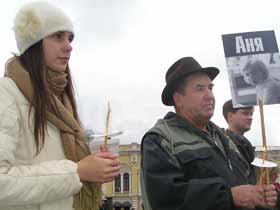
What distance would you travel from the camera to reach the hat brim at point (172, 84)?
3.38 m

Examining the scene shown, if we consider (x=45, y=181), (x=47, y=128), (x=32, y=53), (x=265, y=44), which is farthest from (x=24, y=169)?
(x=265, y=44)

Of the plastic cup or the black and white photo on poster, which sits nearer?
the plastic cup

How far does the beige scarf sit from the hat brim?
1.35m

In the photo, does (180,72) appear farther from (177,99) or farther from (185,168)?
(185,168)

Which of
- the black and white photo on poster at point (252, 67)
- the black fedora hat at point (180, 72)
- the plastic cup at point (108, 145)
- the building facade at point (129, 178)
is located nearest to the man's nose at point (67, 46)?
the plastic cup at point (108, 145)

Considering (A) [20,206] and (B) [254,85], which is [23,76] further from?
(B) [254,85]

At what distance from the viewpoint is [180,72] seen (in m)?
3.38

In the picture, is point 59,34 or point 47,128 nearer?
point 47,128

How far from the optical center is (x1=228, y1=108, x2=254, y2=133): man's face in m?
4.55

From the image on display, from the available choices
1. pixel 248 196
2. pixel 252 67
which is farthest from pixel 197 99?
pixel 248 196

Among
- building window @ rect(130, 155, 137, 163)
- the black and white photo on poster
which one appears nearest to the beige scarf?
the black and white photo on poster

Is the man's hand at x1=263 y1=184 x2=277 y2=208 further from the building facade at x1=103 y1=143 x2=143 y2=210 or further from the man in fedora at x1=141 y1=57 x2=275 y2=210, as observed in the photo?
the building facade at x1=103 y1=143 x2=143 y2=210

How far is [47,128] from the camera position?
6.72ft

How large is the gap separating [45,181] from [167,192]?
1.14 meters
